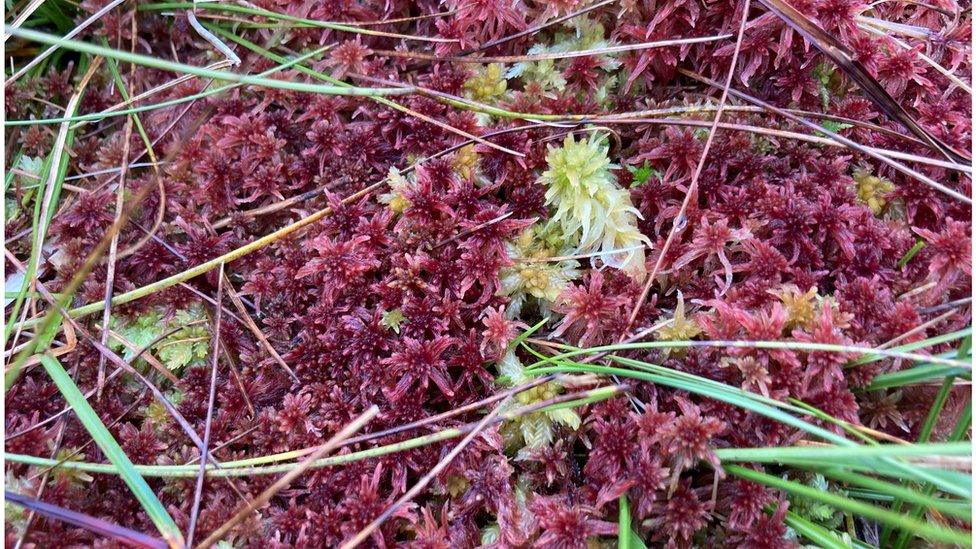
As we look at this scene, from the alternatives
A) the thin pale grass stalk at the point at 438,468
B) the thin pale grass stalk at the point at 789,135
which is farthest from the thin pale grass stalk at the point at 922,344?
the thin pale grass stalk at the point at 438,468

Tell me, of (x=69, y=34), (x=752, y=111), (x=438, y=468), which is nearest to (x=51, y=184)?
(x=69, y=34)

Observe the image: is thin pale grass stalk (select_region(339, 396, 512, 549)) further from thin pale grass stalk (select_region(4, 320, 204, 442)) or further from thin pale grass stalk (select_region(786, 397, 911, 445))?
thin pale grass stalk (select_region(4, 320, 204, 442))

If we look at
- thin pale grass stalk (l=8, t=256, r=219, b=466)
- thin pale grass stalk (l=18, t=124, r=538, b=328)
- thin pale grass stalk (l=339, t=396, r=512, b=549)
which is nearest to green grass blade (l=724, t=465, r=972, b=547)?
thin pale grass stalk (l=339, t=396, r=512, b=549)

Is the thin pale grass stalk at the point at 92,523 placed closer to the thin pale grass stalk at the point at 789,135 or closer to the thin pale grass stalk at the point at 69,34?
the thin pale grass stalk at the point at 69,34

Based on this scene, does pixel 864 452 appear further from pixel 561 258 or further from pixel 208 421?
pixel 208 421

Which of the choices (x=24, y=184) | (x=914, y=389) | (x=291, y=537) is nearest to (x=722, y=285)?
(x=914, y=389)

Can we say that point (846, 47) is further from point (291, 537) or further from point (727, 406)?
point (291, 537)
